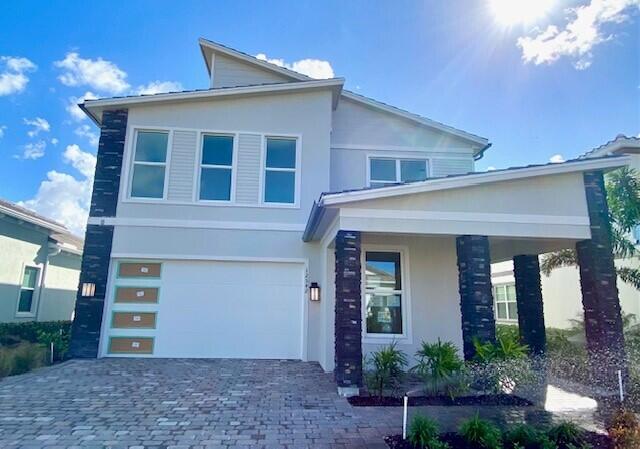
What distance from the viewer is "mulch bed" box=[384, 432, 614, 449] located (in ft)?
14.8

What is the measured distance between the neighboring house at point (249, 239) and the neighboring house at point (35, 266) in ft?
12.5

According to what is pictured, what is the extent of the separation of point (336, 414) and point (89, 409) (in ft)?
11.9

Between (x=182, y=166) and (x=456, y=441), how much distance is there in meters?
9.14

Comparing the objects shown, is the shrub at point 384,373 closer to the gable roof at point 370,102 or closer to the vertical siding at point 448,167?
the vertical siding at point 448,167

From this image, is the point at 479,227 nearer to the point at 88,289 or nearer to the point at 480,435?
the point at 480,435

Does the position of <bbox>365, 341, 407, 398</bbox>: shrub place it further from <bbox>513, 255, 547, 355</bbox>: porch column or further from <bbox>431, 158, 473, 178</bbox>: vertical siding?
<bbox>431, 158, 473, 178</bbox>: vertical siding

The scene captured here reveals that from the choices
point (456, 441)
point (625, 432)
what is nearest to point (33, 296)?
point (456, 441)

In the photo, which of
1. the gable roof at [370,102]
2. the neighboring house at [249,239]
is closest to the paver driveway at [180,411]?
the neighboring house at [249,239]

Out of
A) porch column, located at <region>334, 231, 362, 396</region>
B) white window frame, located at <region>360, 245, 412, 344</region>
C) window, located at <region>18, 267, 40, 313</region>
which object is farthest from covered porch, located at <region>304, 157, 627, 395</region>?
window, located at <region>18, 267, 40, 313</region>

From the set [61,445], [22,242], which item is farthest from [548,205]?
[22,242]

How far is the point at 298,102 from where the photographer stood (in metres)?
11.3

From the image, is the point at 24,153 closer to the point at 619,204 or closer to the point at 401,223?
the point at 401,223

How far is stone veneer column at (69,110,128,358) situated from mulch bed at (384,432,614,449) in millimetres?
8123

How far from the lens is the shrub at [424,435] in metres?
4.41
